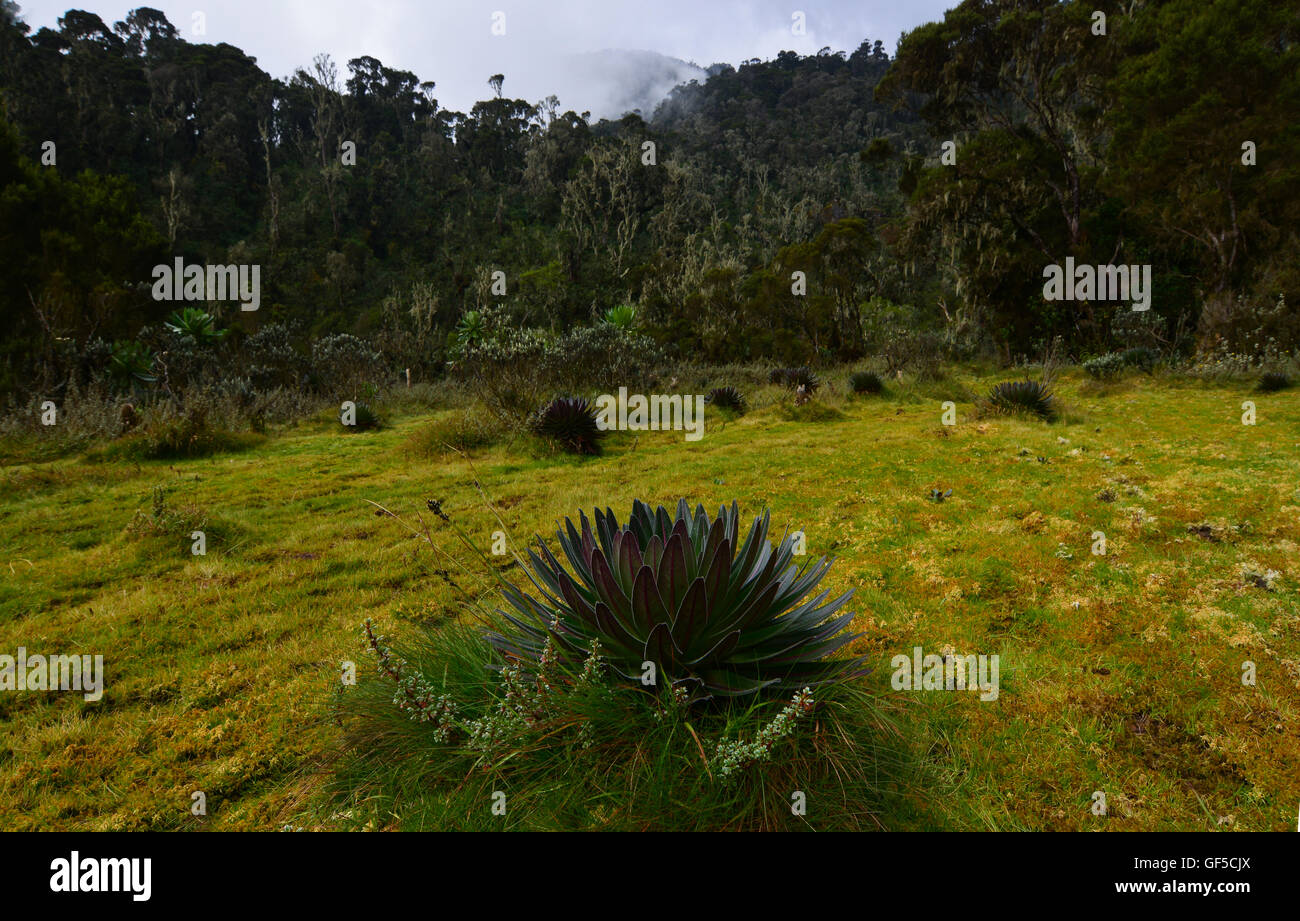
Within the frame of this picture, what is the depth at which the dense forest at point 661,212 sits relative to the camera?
12.2 m

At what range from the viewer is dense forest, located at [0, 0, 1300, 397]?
12195 millimetres

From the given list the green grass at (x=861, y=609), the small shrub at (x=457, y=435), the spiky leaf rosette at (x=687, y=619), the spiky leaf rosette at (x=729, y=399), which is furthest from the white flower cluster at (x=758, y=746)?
the spiky leaf rosette at (x=729, y=399)

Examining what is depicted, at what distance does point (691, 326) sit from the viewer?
79.5 feet

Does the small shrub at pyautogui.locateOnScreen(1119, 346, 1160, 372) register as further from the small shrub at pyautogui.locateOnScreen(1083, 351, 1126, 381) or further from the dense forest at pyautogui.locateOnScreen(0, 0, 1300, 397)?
the dense forest at pyautogui.locateOnScreen(0, 0, 1300, 397)

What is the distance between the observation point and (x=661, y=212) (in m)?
49.6

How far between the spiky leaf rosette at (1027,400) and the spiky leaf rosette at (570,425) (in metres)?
6.00

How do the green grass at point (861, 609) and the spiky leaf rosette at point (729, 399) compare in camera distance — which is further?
the spiky leaf rosette at point (729, 399)

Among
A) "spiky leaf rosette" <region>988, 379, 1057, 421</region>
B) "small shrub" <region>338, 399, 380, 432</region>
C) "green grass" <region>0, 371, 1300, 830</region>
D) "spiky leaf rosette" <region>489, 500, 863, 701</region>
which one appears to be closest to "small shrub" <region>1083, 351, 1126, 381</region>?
"spiky leaf rosette" <region>988, 379, 1057, 421</region>

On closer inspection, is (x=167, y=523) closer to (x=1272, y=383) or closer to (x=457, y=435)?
(x=457, y=435)

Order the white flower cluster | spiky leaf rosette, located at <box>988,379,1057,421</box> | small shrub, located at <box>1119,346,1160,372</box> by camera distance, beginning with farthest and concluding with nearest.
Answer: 1. small shrub, located at <box>1119,346,1160,372</box>
2. spiky leaf rosette, located at <box>988,379,1057,421</box>
3. the white flower cluster

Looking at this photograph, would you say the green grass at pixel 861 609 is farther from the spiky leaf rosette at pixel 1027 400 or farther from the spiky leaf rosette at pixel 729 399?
the spiky leaf rosette at pixel 729 399

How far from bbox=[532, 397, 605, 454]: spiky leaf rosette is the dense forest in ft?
14.0
